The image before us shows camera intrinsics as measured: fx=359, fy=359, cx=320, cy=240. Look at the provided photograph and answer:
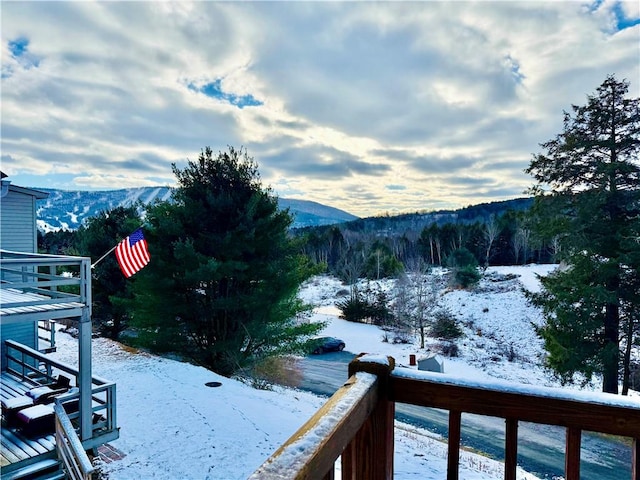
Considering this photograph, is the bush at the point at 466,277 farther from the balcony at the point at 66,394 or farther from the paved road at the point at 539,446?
the balcony at the point at 66,394

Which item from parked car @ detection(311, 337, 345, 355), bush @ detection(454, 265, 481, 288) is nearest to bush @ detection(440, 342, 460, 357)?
parked car @ detection(311, 337, 345, 355)

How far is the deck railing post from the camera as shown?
117cm

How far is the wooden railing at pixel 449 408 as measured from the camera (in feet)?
3.53

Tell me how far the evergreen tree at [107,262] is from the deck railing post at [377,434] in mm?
12729

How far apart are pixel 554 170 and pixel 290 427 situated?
31.4 feet

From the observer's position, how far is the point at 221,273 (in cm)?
920

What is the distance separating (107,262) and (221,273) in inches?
239

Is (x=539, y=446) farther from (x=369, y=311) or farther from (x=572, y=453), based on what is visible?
(x=369, y=311)

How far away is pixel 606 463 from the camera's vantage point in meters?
7.66

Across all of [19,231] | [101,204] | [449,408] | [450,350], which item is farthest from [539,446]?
[101,204]

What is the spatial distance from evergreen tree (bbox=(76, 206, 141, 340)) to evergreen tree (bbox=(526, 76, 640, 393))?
13.3 metres

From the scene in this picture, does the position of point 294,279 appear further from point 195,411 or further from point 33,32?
point 33,32

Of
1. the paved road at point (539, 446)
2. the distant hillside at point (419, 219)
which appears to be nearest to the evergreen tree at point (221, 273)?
the paved road at point (539, 446)

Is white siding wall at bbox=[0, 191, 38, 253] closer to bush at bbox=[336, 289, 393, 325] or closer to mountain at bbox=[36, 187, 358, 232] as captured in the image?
bush at bbox=[336, 289, 393, 325]
